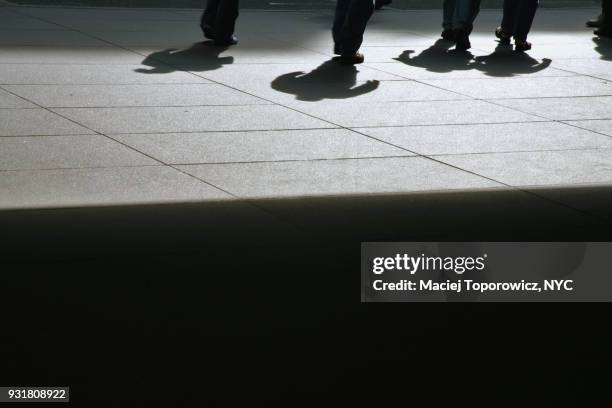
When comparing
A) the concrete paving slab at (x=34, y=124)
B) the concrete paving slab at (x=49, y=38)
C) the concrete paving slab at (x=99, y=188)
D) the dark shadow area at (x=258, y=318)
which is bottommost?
the concrete paving slab at (x=49, y=38)

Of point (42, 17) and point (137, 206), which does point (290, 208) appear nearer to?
point (137, 206)

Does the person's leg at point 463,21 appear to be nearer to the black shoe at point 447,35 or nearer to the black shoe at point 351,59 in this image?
the black shoe at point 447,35

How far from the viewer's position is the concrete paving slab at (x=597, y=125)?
9156 mm

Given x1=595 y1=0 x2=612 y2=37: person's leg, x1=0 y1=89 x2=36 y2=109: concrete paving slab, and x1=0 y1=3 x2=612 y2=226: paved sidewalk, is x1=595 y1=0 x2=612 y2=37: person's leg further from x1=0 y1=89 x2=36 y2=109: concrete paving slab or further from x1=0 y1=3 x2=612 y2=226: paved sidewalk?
x1=0 y1=89 x2=36 y2=109: concrete paving slab

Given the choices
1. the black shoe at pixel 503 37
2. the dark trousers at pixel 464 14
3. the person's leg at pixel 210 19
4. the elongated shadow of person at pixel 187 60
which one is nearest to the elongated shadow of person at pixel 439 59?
the dark trousers at pixel 464 14

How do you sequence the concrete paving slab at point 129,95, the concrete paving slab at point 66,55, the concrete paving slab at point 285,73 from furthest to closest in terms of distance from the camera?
the concrete paving slab at point 66,55 → the concrete paving slab at point 285,73 → the concrete paving slab at point 129,95

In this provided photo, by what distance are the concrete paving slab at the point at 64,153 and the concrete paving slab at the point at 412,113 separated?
206cm

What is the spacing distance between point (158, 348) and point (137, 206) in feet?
6.72

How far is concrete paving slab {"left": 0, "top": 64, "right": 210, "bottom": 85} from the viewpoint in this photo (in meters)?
10.2

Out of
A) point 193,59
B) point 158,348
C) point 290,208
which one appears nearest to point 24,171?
point 290,208

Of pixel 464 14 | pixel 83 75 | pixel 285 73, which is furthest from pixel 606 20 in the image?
pixel 83 75

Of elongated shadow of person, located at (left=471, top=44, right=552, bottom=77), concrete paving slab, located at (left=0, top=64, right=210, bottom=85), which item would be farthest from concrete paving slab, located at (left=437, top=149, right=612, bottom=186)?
elongated shadow of person, located at (left=471, top=44, right=552, bottom=77)

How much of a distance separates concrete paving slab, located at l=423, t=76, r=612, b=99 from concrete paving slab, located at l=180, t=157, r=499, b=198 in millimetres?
3144

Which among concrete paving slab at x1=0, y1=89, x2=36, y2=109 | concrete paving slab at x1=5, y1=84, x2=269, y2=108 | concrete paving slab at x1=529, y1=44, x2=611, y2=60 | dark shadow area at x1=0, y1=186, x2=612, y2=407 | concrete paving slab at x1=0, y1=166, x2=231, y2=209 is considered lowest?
concrete paving slab at x1=529, y1=44, x2=611, y2=60
